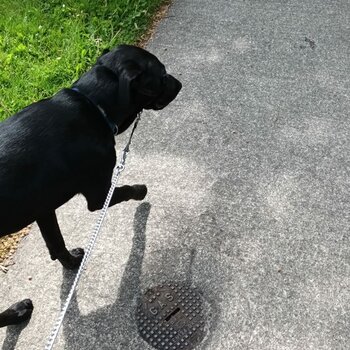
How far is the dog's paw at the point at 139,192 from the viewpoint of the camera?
3.41m

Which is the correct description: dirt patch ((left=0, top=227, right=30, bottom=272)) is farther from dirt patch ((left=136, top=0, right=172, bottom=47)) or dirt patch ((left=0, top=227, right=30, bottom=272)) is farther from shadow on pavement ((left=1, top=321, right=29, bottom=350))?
dirt patch ((left=136, top=0, right=172, bottom=47))

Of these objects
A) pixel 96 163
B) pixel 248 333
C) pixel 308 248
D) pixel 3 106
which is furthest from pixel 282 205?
pixel 3 106

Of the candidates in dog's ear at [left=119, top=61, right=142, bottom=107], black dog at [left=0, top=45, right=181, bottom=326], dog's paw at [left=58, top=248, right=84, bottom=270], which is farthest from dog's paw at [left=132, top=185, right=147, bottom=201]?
dog's ear at [left=119, top=61, right=142, bottom=107]

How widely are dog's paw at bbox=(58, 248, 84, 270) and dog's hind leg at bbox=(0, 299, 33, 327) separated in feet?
Answer: 1.08

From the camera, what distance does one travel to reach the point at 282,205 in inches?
138

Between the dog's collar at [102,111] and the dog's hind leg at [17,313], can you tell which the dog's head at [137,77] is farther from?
the dog's hind leg at [17,313]

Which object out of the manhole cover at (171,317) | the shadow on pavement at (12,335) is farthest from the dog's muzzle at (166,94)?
the shadow on pavement at (12,335)

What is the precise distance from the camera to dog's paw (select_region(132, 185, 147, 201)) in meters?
3.41

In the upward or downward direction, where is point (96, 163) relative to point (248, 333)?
upward

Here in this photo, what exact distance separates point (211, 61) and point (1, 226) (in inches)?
126

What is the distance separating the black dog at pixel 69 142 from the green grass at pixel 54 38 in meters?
1.79

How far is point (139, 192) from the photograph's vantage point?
346 cm

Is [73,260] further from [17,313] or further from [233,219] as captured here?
[233,219]

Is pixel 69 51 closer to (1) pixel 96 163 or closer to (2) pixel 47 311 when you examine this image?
(1) pixel 96 163
